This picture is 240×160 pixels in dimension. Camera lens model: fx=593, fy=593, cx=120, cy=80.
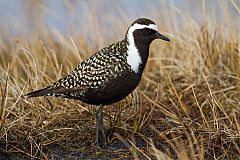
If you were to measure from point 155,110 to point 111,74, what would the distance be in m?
0.98

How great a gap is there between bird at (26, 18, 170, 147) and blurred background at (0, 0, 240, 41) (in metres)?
1.56

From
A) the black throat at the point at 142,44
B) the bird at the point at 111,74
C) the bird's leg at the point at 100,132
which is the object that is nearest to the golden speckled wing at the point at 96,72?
the bird at the point at 111,74

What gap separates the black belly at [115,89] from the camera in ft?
13.6

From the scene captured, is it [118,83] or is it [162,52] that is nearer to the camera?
[118,83]

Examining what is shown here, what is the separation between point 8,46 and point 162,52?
2042 mm

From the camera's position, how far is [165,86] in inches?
219

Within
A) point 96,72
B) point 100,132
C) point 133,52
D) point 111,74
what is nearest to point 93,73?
point 96,72

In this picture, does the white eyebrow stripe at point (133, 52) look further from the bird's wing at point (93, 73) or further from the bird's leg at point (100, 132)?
the bird's leg at point (100, 132)

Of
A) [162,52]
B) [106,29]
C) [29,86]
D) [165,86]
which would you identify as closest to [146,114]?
[165,86]

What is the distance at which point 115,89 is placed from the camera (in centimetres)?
417

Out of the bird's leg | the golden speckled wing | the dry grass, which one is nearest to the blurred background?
the dry grass

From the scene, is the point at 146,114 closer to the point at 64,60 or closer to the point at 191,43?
the point at 191,43

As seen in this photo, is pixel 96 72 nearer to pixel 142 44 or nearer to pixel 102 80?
pixel 102 80

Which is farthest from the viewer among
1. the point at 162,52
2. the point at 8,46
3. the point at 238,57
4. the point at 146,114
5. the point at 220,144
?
the point at 8,46
